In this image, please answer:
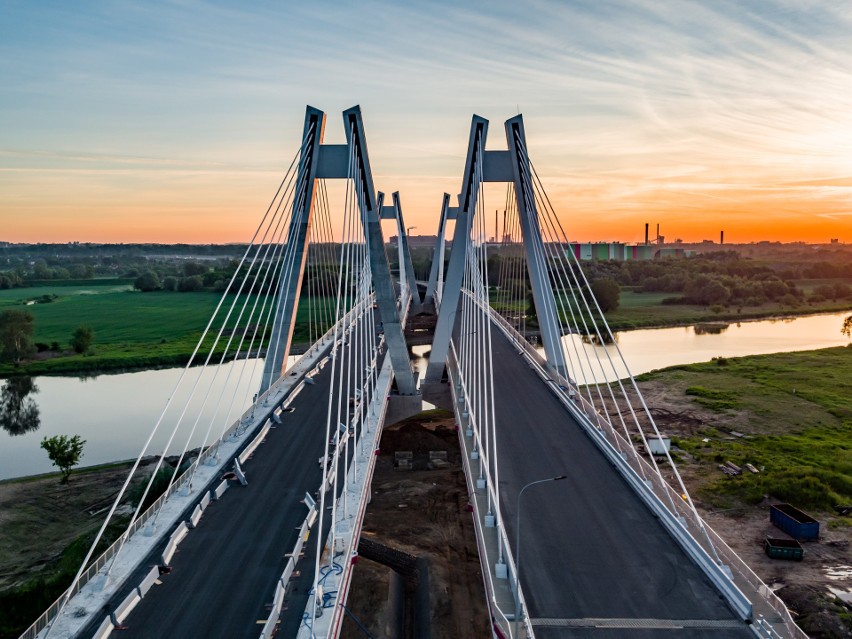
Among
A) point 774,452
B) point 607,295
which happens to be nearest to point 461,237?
point 774,452

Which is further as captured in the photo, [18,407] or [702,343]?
[702,343]

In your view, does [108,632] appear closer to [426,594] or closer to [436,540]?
[426,594]

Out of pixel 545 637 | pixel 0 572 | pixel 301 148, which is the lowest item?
pixel 0 572

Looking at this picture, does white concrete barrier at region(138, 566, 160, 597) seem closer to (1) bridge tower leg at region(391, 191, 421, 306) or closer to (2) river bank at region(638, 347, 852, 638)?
(2) river bank at region(638, 347, 852, 638)

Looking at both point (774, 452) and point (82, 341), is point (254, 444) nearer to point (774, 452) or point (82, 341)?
point (774, 452)

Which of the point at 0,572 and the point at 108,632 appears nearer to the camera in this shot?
the point at 108,632

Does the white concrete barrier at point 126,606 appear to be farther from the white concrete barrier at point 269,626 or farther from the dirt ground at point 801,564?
the dirt ground at point 801,564

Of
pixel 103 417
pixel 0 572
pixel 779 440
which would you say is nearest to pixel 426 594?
pixel 0 572

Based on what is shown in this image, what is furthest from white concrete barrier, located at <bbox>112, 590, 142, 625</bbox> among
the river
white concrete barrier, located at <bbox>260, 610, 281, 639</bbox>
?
the river
